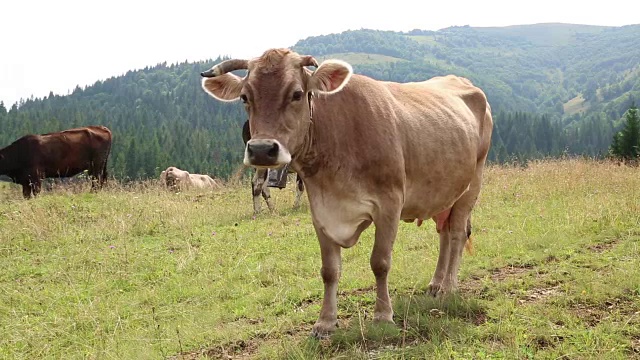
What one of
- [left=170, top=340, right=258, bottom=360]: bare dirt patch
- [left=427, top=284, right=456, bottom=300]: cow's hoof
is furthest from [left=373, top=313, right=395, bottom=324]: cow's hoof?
[left=170, top=340, right=258, bottom=360]: bare dirt patch

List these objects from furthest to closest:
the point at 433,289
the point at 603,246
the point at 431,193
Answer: the point at 603,246
the point at 433,289
the point at 431,193

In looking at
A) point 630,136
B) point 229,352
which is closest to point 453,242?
point 229,352

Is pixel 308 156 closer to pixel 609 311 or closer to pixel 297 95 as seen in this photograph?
pixel 297 95

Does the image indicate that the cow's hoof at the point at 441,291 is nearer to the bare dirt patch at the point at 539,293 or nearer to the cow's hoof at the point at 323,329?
the bare dirt patch at the point at 539,293

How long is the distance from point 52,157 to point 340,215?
688 inches

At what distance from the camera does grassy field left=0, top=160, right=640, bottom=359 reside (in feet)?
14.3

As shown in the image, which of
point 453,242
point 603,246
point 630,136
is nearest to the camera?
point 453,242

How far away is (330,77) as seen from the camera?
173 inches

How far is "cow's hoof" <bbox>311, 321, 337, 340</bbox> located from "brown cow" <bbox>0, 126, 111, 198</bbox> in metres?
15.5

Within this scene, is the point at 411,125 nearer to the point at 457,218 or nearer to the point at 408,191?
the point at 408,191

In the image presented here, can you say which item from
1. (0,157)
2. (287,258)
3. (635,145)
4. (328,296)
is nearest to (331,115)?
(328,296)

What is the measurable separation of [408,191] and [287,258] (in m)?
3.38

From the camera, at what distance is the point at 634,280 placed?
5.29 m

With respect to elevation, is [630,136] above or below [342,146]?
below
